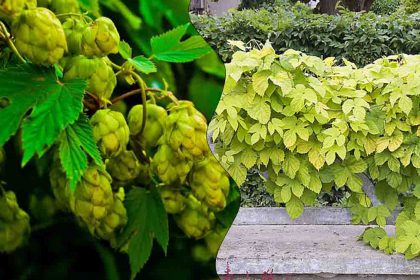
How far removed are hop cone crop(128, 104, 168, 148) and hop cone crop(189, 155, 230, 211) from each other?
59mm

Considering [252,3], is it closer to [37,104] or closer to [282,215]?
[282,215]

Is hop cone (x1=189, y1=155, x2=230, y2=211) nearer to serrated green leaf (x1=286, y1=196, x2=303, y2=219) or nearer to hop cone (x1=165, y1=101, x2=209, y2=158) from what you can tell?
hop cone (x1=165, y1=101, x2=209, y2=158)

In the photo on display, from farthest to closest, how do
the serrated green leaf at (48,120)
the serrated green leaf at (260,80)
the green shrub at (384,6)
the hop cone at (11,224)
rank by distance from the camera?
1. the green shrub at (384,6)
2. the serrated green leaf at (260,80)
3. the hop cone at (11,224)
4. the serrated green leaf at (48,120)

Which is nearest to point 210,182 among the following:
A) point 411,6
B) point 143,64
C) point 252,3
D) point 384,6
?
point 143,64

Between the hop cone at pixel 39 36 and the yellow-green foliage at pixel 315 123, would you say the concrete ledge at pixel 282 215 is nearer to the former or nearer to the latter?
the yellow-green foliage at pixel 315 123

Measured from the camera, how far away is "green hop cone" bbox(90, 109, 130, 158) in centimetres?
67

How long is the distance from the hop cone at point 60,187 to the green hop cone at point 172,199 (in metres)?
0.11

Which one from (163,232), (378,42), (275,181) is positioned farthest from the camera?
(378,42)

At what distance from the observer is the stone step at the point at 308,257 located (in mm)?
3133

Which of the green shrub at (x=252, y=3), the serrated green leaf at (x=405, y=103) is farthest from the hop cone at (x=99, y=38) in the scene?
the green shrub at (x=252, y=3)

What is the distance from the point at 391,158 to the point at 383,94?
33cm

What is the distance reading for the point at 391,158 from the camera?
10.2 feet

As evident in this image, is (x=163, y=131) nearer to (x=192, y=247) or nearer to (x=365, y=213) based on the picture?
(x=192, y=247)

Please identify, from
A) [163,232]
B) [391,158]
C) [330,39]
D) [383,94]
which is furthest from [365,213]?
[163,232]
